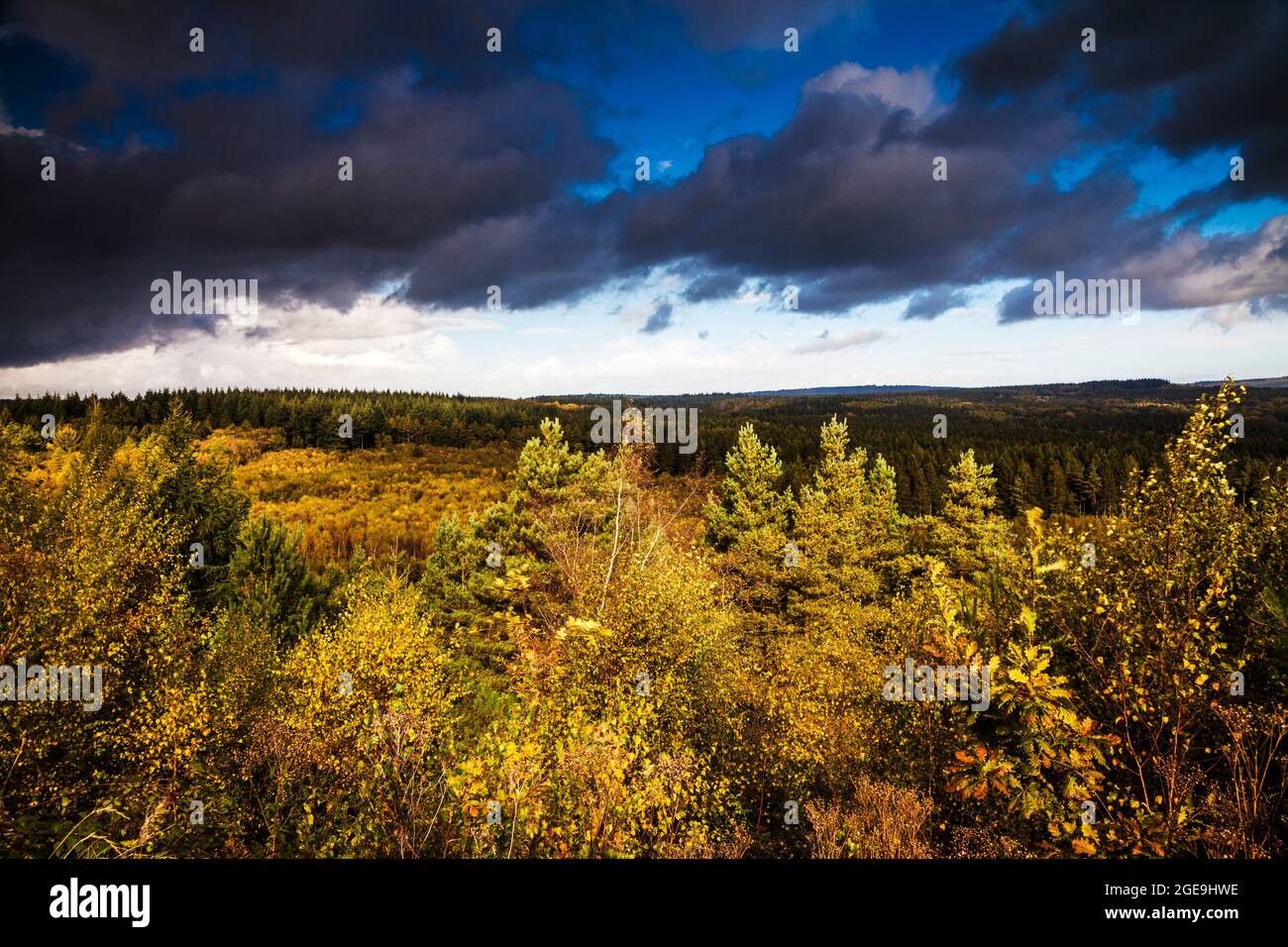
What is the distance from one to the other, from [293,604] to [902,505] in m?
95.0

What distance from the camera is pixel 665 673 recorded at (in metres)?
17.0

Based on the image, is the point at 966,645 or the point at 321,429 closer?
the point at 966,645

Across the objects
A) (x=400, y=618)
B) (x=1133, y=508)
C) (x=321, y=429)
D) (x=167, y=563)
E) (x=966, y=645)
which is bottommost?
(x=400, y=618)

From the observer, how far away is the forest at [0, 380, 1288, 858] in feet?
22.5

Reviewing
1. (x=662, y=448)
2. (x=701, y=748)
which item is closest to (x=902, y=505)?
(x=662, y=448)

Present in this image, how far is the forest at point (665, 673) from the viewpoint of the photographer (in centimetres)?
687

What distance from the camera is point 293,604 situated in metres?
32.6

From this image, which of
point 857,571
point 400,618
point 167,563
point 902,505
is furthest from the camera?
point 902,505

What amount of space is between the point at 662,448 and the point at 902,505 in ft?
151
